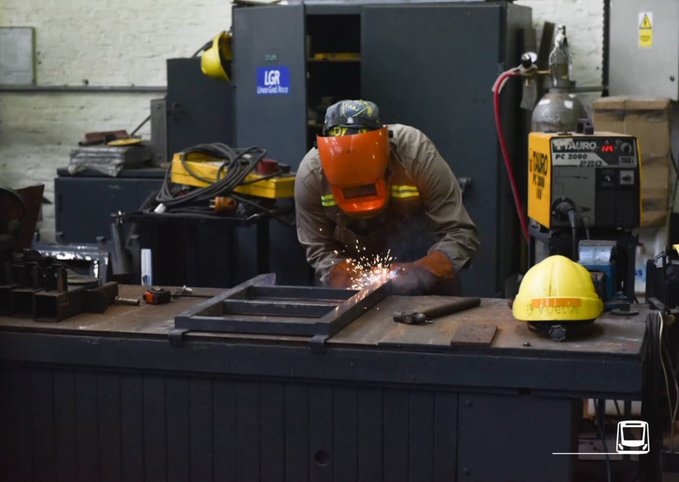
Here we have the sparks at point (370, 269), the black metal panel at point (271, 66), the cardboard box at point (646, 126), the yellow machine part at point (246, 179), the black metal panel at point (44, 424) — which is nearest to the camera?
the black metal panel at point (44, 424)

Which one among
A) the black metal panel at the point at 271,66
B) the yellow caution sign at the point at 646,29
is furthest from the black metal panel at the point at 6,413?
the yellow caution sign at the point at 646,29

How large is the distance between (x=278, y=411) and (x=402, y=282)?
97 centimetres

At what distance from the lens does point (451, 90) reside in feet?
17.1

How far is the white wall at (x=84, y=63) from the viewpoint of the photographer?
6.53 meters

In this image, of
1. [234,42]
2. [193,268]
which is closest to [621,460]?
[193,268]

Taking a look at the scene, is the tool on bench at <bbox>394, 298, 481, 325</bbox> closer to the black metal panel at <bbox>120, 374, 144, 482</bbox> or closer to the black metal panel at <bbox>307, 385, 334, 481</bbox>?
the black metal panel at <bbox>307, 385, 334, 481</bbox>

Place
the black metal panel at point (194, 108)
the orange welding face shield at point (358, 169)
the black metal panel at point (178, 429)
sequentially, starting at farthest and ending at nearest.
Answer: the black metal panel at point (194, 108)
the orange welding face shield at point (358, 169)
the black metal panel at point (178, 429)

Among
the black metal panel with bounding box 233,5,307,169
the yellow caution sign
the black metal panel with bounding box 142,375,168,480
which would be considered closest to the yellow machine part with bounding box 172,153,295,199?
the black metal panel with bounding box 233,5,307,169

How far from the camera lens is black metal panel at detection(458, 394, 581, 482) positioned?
7.52 ft

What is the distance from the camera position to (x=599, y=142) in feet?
11.6

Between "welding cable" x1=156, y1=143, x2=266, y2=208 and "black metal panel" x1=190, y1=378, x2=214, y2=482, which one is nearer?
"black metal panel" x1=190, y1=378, x2=214, y2=482

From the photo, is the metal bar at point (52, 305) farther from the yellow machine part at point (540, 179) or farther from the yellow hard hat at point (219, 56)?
the yellow hard hat at point (219, 56)

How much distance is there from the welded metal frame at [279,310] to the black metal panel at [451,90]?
7.82 feet

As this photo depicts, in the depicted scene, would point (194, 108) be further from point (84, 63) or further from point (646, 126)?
point (646, 126)
